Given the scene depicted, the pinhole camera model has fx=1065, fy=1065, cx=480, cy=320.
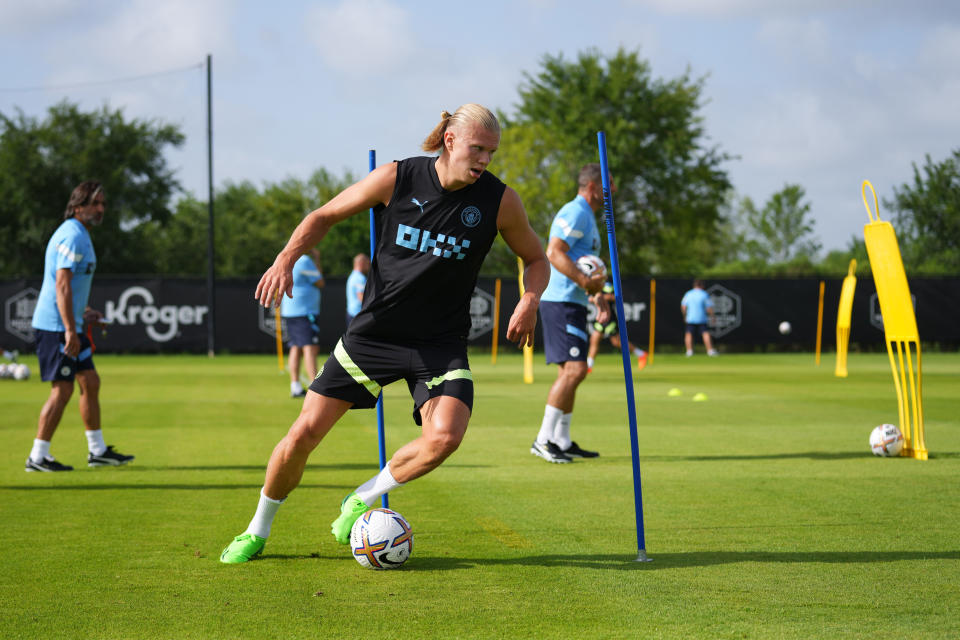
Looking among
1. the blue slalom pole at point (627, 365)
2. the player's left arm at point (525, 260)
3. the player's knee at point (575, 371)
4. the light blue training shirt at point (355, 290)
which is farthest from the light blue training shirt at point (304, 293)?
the player's left arm at point (525, 260)

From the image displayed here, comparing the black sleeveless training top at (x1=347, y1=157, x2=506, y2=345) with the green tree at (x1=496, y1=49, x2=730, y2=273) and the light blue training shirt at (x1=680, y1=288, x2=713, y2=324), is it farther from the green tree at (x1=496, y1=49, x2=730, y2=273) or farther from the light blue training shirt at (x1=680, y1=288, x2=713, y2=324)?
the green tree at (x1=496, y1=49, x2=730, y2=273)

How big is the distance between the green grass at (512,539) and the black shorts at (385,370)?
855 millimetres

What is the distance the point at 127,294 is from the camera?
2978 cm

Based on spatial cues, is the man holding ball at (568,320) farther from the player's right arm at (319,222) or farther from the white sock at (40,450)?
the white sock at (40,450)

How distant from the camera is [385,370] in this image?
4.95 m

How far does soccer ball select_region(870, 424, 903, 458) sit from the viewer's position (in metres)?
9.09

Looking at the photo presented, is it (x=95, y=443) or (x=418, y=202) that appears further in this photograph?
(x=95, y=443)

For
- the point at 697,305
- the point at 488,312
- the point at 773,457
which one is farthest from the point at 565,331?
the point at 488,312

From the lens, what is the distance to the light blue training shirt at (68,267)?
804 centimetres

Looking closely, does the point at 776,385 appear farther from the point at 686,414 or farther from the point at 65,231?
the point at 65,231

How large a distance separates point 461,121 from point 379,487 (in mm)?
1795

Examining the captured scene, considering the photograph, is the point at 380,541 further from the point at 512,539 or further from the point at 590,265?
the point at 590,265

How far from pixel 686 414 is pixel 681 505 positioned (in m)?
6.49

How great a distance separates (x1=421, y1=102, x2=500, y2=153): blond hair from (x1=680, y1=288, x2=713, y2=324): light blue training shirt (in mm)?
24901
